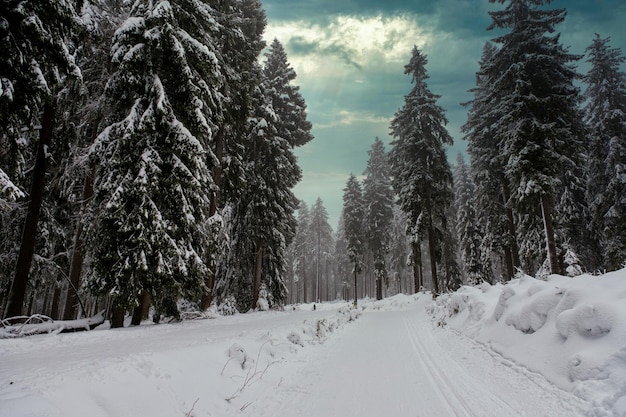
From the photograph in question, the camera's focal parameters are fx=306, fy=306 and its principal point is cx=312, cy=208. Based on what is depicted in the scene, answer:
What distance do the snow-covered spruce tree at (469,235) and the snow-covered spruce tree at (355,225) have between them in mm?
11203

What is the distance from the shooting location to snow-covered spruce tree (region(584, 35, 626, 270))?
19016 mm

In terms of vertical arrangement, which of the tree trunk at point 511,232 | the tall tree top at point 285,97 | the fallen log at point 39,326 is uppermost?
the tall tree top at point 285,97

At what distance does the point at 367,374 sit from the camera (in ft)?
18.1

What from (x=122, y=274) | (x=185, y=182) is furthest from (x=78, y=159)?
(x=122, y=274)

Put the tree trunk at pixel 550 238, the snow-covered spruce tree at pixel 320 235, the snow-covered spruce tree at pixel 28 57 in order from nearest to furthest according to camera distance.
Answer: the snow-covered spruce tree at pixel 28 57 → the tree trunk at pixel 550 238 → the snow-covered spruce tree at pixel 320 235

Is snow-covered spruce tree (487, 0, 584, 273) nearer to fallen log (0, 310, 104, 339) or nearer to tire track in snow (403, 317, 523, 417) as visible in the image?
tire track in snow (403, 317, 523, 417)

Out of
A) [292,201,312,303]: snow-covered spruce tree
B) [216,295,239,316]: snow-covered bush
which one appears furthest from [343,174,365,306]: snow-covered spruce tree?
[216,295,239,316]: snow-covered bush

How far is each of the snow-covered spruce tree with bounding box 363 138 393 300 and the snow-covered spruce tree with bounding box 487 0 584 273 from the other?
19.4 metres

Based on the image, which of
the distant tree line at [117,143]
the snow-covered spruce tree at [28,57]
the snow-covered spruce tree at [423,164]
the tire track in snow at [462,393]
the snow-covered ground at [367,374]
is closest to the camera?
the snow-covered ground at [367,374]

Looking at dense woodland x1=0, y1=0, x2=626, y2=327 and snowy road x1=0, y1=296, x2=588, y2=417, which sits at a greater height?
dense woodland x1=0, y1=0, x2=626, y2=327

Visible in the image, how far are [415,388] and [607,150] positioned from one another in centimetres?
2535

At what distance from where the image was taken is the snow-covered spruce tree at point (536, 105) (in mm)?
14898

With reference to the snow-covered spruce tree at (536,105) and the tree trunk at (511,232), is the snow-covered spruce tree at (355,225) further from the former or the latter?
the snow-covered spruce tree at (536,105)

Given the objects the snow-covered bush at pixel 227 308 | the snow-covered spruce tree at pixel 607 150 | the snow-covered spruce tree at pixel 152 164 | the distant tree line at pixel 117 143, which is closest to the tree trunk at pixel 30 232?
the distant tree line at pixel 117 143
